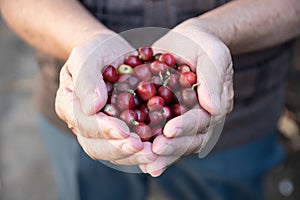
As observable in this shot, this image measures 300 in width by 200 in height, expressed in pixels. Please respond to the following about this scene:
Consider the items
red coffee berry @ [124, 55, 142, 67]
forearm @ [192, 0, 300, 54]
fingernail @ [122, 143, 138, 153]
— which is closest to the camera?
fingernail @ [122, 143, 138, 153]

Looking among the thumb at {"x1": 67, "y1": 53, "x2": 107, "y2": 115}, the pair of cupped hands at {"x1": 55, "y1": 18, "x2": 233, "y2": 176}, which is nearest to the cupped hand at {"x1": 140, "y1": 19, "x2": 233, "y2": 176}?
the pair of cupped hands at {"x1": 55, "y1": 18, "x2": 233, "y2": 176}

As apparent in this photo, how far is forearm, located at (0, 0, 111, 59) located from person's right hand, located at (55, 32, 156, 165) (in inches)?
2.9

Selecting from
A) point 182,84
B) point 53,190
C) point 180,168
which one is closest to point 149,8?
point 182,84

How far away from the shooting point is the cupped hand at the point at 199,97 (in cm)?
93

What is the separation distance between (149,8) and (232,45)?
0.63 ft

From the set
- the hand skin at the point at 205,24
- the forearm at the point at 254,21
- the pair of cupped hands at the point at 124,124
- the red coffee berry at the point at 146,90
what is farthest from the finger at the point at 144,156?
the forearm at the point at 254,21

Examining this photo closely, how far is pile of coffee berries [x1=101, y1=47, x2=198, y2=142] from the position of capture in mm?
947

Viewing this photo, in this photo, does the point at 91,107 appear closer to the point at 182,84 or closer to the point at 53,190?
the point at 182,84

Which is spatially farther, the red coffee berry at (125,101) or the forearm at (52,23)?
the forearm at (52,23)

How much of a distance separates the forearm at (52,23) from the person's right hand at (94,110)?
0.07m

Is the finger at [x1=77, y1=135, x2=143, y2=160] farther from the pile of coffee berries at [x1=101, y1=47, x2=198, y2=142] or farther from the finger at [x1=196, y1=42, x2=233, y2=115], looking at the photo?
the finger at [x1=196, y1=42, x2=233, y2=115]

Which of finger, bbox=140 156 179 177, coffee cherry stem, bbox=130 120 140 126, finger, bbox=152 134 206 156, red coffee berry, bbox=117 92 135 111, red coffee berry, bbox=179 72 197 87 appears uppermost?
red coffee berry, bbox=179 72 197 87

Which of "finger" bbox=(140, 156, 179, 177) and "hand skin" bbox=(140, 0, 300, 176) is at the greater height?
"hand skin" bbox=(140, 0, 300, 176)

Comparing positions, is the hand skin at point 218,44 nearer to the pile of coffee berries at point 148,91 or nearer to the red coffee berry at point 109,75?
the pile of coffee berries at point 148,91
